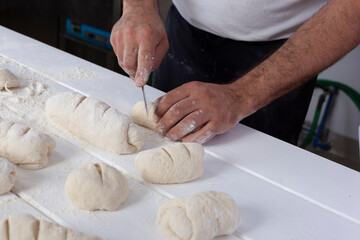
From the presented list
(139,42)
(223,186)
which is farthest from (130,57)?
(223,186)

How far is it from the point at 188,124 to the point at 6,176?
57 cm

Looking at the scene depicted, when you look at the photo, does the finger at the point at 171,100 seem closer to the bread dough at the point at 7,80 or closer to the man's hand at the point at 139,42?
the man's hand at the point at 139,42

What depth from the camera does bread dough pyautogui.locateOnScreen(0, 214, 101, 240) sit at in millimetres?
909

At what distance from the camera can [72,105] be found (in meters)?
1.40

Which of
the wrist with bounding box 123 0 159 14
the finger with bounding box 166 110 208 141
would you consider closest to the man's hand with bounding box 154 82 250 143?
the finger with bounding box 166 110 208 141

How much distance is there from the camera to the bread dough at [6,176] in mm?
1070

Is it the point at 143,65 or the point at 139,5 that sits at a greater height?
the point at 139,5

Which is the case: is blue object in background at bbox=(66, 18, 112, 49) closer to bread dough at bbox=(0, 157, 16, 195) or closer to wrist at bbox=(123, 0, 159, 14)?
wrist at bbox=(123, 0, 159, 14)

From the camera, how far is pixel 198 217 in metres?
1.00

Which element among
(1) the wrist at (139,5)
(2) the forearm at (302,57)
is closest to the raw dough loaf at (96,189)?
(2) the forearm at (302,57)

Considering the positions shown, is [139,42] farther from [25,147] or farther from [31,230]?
[31,230]

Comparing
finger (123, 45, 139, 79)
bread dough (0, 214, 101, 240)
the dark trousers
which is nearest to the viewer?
bread dough (0, 214, 101, 240)

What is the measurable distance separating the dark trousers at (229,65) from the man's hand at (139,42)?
0.36 m

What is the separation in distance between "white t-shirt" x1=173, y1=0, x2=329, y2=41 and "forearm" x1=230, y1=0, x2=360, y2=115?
0.22 m
